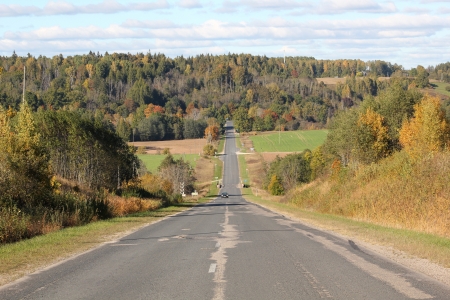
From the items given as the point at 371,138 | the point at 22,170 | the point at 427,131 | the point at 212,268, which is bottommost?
the point at 212,268

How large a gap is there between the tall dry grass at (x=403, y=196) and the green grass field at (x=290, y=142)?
119155mm

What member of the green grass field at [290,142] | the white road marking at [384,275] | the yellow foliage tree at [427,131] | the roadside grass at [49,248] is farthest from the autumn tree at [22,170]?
the green grass field at [290,142]

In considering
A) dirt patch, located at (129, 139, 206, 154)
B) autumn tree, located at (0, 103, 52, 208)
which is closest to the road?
autumn tree, located at (0, 103, 52, 208)

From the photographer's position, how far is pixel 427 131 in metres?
62.5

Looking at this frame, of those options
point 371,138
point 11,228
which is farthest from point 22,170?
point 371,138

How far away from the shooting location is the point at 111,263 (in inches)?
583

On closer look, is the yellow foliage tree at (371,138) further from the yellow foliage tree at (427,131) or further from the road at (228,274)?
the road at (228,274)

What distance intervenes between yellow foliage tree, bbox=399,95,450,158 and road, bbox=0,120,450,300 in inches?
1794

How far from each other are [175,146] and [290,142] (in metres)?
35.6

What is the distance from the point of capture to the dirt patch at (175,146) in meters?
170

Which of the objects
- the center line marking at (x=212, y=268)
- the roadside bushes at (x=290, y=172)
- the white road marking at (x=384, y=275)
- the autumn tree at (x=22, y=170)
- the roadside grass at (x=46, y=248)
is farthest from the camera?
the roadside bushes at (x=290, y=172)

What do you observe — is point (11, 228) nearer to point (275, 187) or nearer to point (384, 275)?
point (384, 275)

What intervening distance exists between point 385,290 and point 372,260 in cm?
426

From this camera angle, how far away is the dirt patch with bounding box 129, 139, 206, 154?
17038 cm
